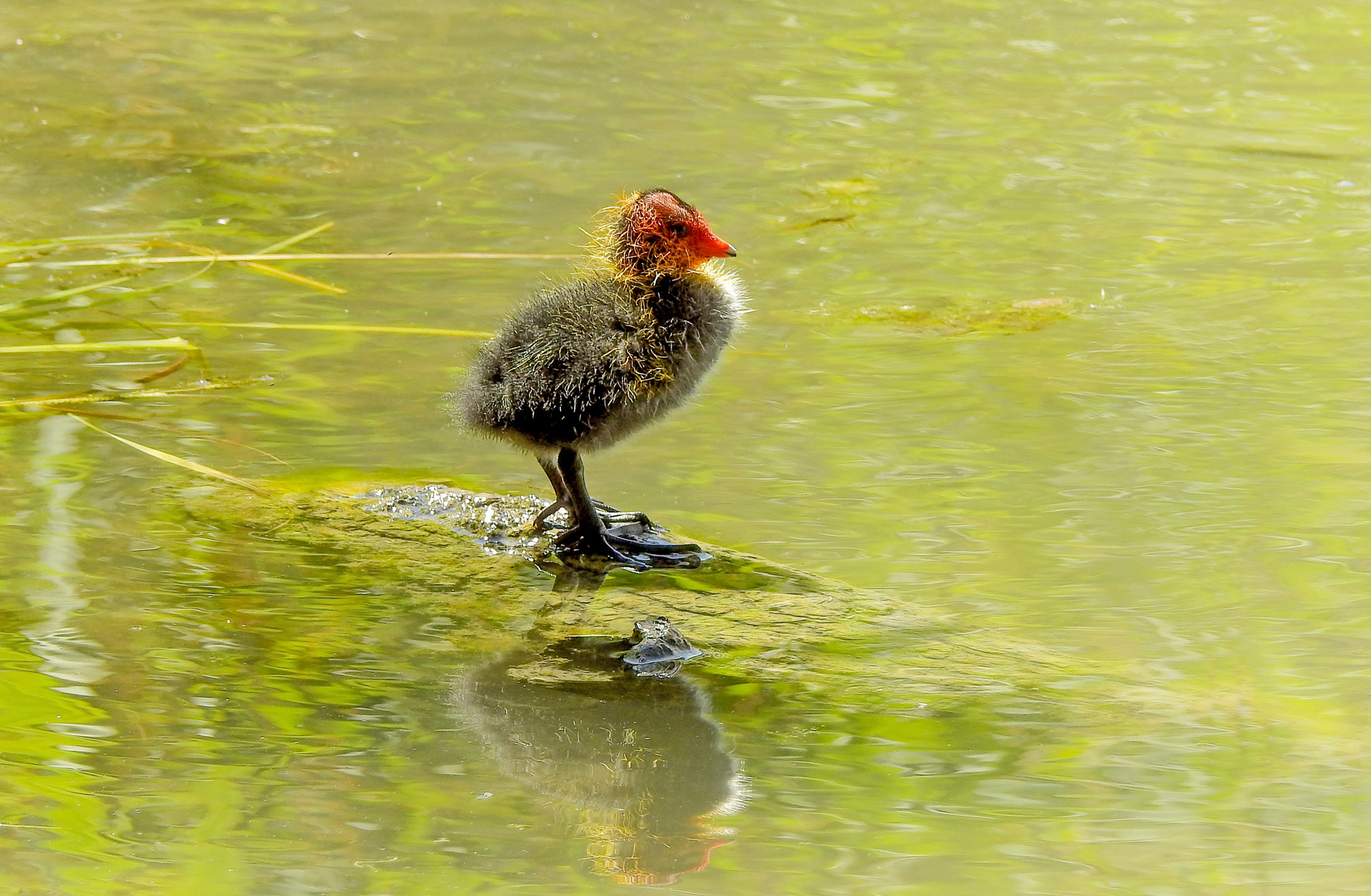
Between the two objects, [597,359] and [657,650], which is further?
[597,359]

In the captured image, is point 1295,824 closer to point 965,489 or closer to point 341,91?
point 965,489

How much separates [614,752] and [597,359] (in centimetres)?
125

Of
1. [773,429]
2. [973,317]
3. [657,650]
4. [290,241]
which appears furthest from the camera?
[973,317]

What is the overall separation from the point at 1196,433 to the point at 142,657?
10.2ft

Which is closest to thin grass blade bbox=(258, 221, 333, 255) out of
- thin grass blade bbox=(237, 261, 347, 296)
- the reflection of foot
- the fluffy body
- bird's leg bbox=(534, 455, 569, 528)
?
thin grass blade bbox=(237, 261, 347, 296)

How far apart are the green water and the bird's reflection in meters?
0.02

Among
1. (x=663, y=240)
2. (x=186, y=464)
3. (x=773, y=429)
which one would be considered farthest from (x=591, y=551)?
(x=186, y=464)

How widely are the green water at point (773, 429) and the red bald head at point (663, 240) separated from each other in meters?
0.67

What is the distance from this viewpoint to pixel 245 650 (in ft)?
11.4

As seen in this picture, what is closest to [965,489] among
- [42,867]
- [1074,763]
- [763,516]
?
[763,516]

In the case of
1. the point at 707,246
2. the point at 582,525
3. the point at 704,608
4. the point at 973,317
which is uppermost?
the point at 707,246

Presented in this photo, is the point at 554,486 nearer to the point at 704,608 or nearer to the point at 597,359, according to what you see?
the point at 597,359

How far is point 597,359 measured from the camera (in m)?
4.02

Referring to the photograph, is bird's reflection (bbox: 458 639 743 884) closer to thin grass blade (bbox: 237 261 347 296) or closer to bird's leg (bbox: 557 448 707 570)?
bird's leg (bbox: 557 448 707 570)
